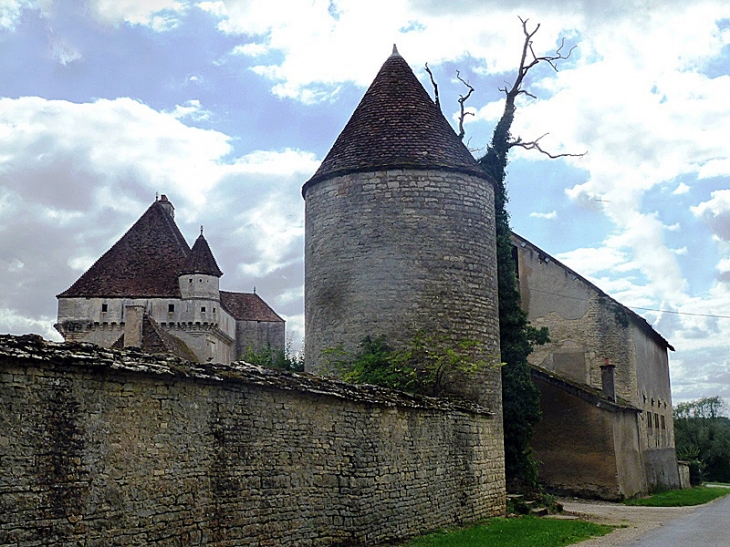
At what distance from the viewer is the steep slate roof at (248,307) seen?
6556cm

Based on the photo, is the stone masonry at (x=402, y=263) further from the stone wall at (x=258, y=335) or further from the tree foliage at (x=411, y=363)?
the stone wall at (x=258, y=335)

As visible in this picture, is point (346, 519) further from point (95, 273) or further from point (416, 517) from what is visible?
point (95, 273)

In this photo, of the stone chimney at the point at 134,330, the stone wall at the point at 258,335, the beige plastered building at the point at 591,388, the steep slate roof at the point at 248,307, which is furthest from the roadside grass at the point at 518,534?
the steep slate roof at the point at 248,307

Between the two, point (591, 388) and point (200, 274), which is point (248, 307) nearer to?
point (200, 274)

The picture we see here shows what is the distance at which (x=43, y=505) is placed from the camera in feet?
25.6

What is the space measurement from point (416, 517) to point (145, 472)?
6.24 m

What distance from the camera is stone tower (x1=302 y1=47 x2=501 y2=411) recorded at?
17953 millimetres

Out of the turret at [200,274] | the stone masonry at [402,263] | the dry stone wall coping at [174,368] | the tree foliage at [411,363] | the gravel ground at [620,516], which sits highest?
the turret at [200,274]

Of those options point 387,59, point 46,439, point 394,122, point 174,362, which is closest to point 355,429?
point 174,362

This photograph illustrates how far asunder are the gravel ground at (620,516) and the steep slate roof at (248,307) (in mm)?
43502

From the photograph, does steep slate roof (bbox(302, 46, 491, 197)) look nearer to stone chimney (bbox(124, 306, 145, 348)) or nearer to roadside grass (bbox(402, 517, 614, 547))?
roadside grass (bbox(402, 517, 614, 547))

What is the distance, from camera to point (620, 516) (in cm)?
1939

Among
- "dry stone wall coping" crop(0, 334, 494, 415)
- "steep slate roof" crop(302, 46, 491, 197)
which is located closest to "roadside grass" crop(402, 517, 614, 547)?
"dry stone wall coping" crop(0, 334, 494, 415)

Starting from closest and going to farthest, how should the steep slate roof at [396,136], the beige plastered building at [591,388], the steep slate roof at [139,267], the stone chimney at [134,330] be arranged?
the steep slate roof at [396,136]
the beige plastered building at [591,388]
the stone chimney at [134,330]
the steep slate roof at [139,267]
